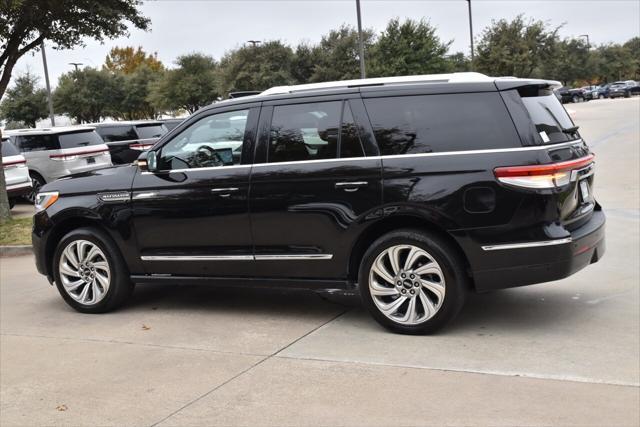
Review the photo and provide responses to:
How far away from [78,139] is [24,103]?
38537 mm

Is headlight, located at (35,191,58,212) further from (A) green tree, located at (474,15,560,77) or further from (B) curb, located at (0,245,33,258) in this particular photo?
(A) green tree, located at (474,15,560,77)

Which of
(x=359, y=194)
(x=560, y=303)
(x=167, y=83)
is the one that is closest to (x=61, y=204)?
(x=359, y=194)

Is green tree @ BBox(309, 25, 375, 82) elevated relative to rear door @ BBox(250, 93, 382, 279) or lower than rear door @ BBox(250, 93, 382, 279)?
elevated

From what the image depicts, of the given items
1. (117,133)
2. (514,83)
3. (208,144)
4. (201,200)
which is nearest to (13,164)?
(117,133)

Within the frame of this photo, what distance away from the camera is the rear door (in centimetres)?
547

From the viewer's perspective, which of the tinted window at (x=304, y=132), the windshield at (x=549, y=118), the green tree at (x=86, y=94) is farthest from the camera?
the green tree at (x=86, y=94)

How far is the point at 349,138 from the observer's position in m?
Answer: 5.55

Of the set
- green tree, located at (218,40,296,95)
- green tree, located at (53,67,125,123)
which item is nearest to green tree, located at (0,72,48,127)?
green tree, located at (53,67,125,123)

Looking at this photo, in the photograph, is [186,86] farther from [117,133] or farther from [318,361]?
[318,361]

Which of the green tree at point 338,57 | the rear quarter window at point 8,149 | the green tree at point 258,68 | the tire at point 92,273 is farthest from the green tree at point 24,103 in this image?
the tire at point 92,273

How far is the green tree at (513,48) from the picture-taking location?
4025 centimetres

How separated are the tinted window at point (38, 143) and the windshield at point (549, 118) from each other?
1351 cm

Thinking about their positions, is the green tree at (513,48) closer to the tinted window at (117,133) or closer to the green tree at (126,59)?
the tinted window at (117,133)

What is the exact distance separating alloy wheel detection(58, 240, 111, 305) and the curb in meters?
4.16
